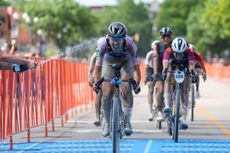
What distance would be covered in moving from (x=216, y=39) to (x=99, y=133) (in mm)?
90167

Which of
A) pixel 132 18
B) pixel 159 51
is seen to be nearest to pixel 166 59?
pixel 159 51

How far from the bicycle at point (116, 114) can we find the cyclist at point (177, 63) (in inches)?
122

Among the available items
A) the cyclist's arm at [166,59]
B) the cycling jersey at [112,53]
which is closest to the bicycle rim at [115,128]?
the cycling jersey at [112,53]

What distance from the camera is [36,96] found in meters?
17.3

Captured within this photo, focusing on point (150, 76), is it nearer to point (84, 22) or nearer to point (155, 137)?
point (155, 137)

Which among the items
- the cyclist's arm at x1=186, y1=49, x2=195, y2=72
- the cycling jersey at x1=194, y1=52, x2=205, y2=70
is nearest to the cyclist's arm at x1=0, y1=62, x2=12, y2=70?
the cyclist's arm at x1=186, y1=49, x2=195, y2=72

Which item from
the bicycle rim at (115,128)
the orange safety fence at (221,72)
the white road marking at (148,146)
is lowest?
the white road marking at (148,146)

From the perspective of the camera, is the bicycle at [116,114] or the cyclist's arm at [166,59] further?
the cyclist's arm at [166,59]

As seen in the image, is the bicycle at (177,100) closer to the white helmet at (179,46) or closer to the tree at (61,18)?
the white helmet at (179,46)

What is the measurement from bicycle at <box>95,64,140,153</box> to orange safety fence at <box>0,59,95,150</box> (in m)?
2.16

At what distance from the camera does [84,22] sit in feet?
310

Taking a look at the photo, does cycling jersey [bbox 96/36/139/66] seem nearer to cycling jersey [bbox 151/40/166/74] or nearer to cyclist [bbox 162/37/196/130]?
cyclist [bbox 162/37/196/130]

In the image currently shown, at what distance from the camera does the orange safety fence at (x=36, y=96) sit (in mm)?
14828

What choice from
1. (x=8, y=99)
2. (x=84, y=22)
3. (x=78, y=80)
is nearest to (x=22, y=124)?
(x=8, y=99)
